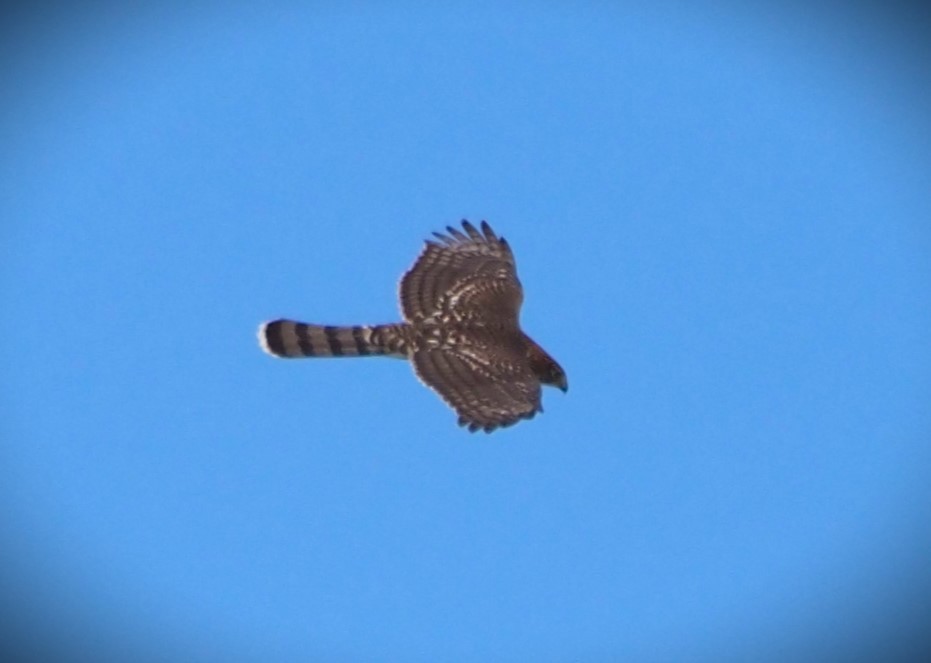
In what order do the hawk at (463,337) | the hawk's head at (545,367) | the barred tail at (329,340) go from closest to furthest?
1. the hawk at (463,337)
2. the barred tail at (329,340)
3. the hawk's head at (545,367)

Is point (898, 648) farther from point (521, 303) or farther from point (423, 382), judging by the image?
point (423, 382)

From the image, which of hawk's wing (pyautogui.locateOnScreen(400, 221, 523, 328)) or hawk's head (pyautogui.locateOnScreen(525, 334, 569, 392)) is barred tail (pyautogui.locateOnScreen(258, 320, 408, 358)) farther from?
hawk's head (pyautogui.locateOnScreen(525, 334, 569, 392))

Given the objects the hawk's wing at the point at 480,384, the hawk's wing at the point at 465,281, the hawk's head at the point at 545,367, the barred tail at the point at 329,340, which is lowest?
the hawk's wing at the point at 480,384

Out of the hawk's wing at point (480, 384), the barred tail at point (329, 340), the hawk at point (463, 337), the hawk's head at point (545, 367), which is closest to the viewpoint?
the hawk's wing at point (480, 384)

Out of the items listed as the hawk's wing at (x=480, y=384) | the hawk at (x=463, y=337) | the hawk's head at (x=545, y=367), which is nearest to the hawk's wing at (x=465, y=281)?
the hawk at (x=463, y=337)

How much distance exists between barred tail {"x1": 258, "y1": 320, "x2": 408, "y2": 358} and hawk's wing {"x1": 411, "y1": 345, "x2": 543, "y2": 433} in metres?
0.26

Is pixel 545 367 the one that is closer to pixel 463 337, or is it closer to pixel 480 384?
pixel 463 337

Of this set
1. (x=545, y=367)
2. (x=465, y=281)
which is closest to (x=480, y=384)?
(x=545, y=367)

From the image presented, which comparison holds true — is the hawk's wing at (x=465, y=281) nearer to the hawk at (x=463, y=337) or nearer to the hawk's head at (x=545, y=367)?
the hawk at (x=463, y=337)

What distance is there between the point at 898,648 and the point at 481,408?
9140 mm

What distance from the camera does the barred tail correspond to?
10.3 meters

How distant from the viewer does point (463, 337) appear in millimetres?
10250

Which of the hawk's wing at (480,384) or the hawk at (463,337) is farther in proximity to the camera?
the hawk at (463,337)

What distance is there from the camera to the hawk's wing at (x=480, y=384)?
909 centimetres
